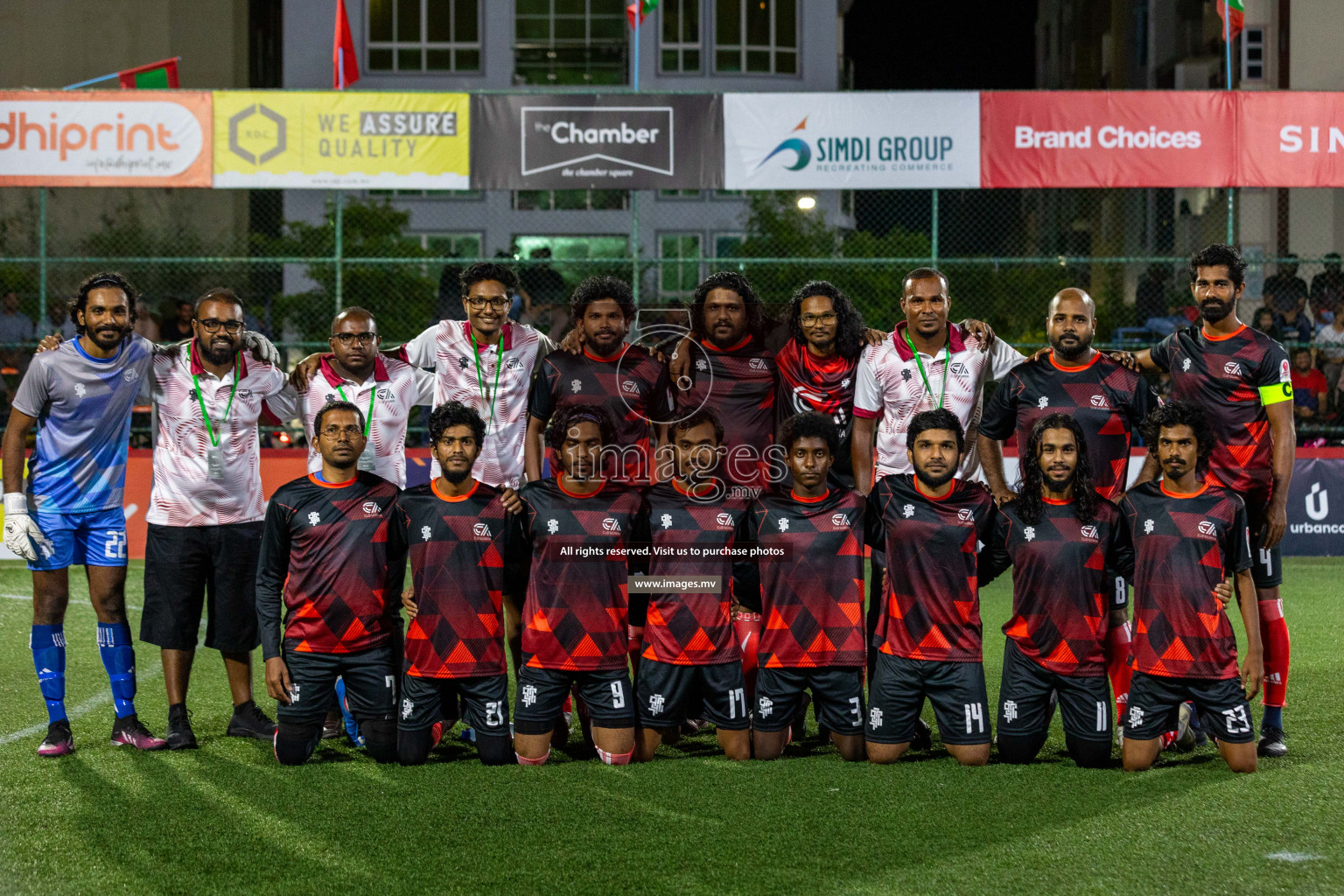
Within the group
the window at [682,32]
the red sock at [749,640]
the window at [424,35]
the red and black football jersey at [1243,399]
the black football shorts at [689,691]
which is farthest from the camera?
the window at [682,32]

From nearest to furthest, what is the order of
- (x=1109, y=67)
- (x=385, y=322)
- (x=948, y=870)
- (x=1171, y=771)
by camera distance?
(x=948, y=870), (x=1171, y=771), (x=385, y=322), (x=1109, y=67)

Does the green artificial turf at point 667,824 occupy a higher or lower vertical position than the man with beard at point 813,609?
lower

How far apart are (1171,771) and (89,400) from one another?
4752mm

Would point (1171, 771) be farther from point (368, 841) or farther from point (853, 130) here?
point (853, 130)

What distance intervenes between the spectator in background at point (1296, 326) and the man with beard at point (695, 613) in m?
9.78

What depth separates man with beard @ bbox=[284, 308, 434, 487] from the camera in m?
5.75

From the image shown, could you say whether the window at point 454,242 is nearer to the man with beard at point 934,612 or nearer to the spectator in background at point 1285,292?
the spectator in background at point 1285,292

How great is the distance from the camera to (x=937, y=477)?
5133mm

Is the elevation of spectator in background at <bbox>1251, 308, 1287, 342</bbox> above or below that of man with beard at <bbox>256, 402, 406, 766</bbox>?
above

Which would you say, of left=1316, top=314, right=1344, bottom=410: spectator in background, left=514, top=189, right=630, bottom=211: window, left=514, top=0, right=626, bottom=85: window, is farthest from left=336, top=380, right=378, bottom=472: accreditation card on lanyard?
left=514, top=0, right=626, bottom=85: window

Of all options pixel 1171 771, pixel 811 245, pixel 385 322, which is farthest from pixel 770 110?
pixel 1171 771

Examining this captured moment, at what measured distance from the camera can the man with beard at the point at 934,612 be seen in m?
5.07

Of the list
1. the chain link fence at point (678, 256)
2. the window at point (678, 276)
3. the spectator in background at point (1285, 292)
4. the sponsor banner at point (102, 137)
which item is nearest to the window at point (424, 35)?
the chain link fence at point (678, 256)

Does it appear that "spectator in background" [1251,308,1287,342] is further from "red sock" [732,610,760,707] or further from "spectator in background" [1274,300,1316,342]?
"red sock" [732,610,760,707]
